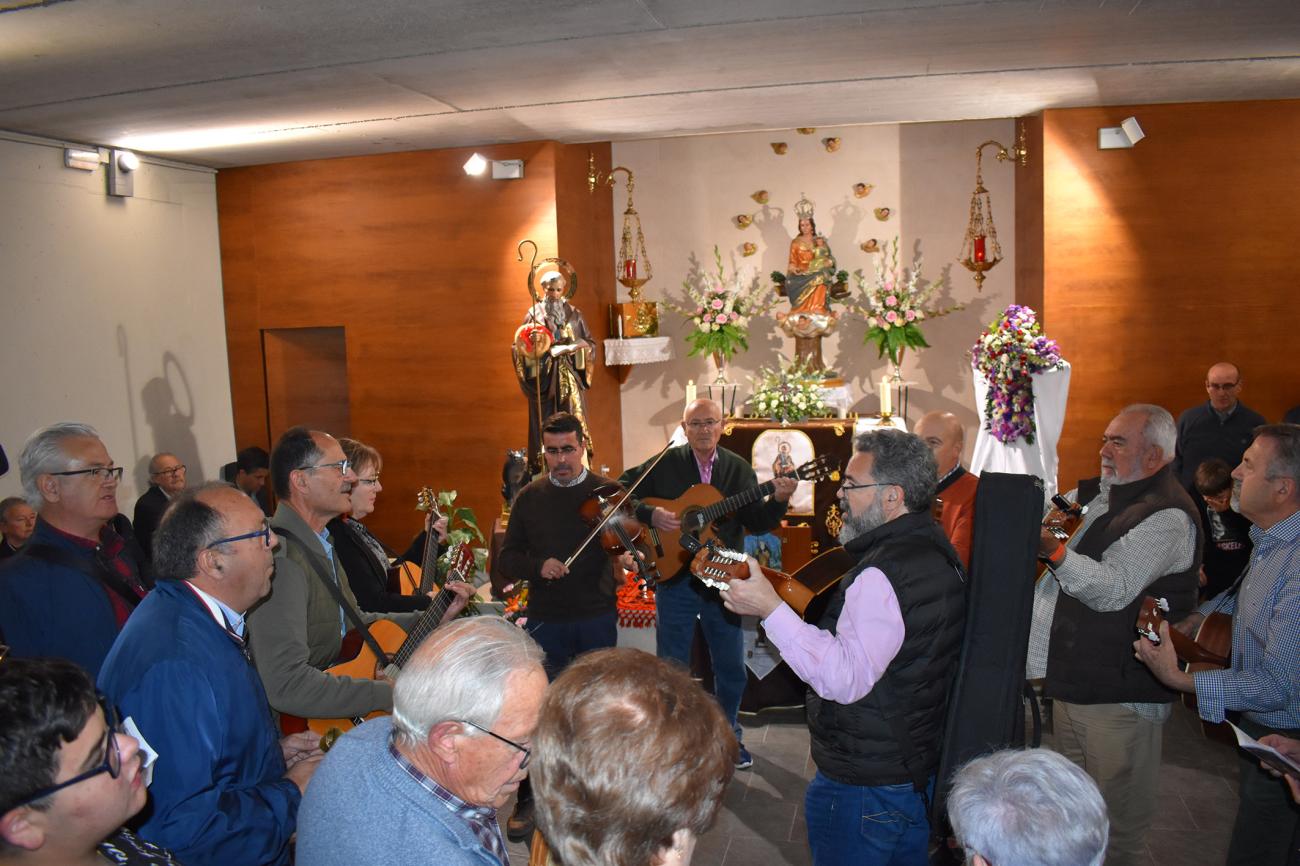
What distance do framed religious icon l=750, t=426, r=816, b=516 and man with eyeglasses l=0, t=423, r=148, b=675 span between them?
478 cm

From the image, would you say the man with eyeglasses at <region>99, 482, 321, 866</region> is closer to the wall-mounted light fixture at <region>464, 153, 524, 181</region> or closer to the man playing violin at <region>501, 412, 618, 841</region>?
the man playing violin at <region>501, 412, 618, 841</region>

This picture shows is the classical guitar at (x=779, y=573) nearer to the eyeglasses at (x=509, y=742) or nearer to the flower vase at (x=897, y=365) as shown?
the eyeglasses at (x=509, y=742)

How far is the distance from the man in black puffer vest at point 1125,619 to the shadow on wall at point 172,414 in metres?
7.19

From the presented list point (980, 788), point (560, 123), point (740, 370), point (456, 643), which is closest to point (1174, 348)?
point (740, 370)

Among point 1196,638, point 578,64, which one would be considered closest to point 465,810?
point 1196,638

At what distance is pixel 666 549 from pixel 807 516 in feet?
9.25

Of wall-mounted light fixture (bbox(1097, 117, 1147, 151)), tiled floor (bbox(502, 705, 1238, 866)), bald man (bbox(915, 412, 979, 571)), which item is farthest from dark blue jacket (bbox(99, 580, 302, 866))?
wall-mounted light fixture (bbox(1097, 117, 1147, 151))

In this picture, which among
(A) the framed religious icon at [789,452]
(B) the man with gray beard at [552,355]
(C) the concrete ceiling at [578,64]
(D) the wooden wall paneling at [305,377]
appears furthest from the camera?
(D) the wooden wall paneling at [305,377]

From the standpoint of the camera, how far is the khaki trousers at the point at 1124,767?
3.17 meters

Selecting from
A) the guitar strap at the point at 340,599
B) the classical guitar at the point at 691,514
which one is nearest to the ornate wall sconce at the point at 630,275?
the classical guitar at the point at 691,514

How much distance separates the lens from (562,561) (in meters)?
4.40

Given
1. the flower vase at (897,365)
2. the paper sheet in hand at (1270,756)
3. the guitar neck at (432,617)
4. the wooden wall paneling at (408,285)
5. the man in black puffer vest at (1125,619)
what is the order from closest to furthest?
1. the paper sheet in hand at (1270,756)
2. the man in black puffer vest at (1125,619)
3. the guitar neck at (432,617)
4. the wooden wall paneling at (408,285)
5. the flower vase at (897,365)

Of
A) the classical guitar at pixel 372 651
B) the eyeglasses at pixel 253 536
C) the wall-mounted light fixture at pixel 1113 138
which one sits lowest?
the classical guitar at pixel 372 651

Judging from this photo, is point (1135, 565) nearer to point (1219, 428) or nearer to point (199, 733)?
point (199, 733)
